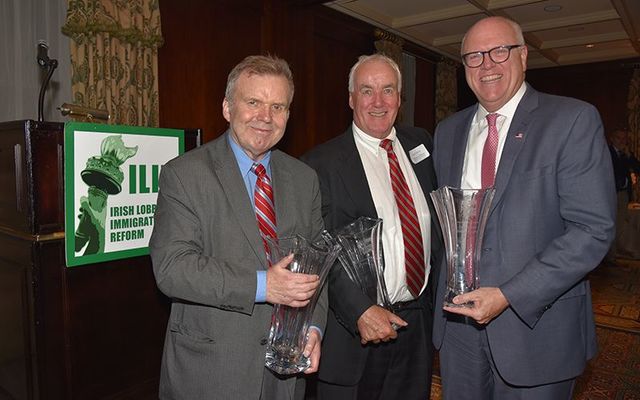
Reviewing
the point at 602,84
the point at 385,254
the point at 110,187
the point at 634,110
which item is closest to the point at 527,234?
the point at 385,254

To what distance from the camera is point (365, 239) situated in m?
1.68

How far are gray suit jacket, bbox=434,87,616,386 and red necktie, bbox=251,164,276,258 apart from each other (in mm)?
734

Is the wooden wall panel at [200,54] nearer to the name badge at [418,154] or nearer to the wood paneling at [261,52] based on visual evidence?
the wood paneling at [261,52]

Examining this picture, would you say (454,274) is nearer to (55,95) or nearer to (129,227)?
(129,227)

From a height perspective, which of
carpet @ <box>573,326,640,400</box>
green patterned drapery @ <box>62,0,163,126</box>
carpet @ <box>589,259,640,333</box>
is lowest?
carpet @ <box>573,326,640,400</box>

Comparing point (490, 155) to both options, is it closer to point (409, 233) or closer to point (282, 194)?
point (409, 233)

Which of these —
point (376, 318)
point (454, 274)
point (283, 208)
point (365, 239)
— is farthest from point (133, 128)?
point (454, 274)

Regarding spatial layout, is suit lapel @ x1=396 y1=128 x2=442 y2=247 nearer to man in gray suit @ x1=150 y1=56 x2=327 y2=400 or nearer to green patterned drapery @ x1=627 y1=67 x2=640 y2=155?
man in gray suit @ x1=150 y1=56 x2=327 y2=400

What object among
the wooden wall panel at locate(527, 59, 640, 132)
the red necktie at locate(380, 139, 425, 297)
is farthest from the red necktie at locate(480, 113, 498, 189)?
the wooden wall panel at locate(527, 59, 640, 132)

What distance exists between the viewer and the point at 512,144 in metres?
1.62

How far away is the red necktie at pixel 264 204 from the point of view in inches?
58.6

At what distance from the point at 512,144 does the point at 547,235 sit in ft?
1.06

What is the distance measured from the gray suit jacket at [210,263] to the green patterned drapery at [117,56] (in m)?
2.66

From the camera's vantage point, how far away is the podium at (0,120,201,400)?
2055 millimetres
